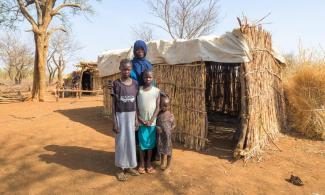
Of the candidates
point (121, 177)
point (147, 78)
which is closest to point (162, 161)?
point (121, 177)

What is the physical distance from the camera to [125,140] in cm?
355

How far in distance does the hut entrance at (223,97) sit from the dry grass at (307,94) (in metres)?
1.30

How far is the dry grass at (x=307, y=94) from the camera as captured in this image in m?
5.71

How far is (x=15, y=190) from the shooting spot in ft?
10.8

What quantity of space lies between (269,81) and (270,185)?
8.29 ft

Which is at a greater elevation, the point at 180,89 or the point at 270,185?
the point at 180,89

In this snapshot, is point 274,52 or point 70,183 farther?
point 274,52

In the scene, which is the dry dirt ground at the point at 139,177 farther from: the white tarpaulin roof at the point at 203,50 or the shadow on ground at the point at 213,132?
the white tarpaulin roof at the point at 203,50

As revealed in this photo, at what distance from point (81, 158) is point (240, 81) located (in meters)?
3.05

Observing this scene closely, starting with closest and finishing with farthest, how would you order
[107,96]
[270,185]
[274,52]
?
[270,185], [274,52], [107,96]

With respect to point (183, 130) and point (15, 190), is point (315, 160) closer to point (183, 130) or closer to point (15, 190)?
point (183, 130)

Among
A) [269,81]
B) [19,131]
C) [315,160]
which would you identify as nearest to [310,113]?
[269,81]

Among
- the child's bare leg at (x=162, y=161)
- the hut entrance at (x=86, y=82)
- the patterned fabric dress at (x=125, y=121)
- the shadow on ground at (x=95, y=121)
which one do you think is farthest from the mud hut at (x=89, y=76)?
the patterned fabric dress at (x=125, y=121)

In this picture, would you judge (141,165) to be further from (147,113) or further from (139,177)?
(147,113)
